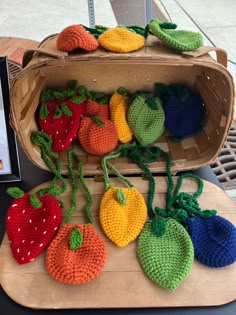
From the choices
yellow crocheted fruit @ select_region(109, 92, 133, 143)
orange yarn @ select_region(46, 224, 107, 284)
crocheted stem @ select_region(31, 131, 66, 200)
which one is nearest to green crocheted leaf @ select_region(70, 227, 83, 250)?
orange yarn @ select_region(46, 224, 107, 284)

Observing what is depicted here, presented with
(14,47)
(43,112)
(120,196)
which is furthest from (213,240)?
(14,47)

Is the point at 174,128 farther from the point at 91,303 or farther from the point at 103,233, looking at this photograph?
the point at 91,303

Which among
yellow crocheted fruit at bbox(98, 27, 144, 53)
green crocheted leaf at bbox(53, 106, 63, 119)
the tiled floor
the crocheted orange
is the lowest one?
the tiled floor

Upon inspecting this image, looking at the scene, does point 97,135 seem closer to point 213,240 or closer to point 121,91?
point 121,91

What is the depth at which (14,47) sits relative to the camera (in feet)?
3.71

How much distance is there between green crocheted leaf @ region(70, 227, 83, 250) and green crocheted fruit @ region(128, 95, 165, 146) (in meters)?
0.23

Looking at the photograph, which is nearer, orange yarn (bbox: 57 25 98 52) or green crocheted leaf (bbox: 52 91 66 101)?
orange yarn (bbox: 57 25 98 52)

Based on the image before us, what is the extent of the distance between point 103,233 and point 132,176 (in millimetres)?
143

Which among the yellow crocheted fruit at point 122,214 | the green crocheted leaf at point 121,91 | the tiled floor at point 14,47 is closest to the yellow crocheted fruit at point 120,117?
the green crocheted leaf at point 121,91

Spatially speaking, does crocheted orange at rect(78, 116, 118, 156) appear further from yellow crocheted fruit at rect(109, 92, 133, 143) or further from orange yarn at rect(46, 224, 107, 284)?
orange yarn at rect(46, 224, 107, 284)

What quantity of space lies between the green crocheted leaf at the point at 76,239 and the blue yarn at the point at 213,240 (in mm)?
161

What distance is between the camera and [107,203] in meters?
0.59

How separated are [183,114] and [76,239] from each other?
312 mm

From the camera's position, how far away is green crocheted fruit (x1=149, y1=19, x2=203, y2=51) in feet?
1.69
